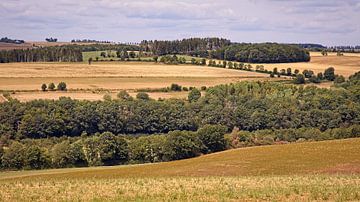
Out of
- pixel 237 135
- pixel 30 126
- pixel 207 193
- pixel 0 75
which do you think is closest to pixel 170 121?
pixel 237 135

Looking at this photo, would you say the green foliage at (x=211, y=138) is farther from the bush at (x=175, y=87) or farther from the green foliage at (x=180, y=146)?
the bush at (x=175, y=87)

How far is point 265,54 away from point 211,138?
11371 centimetres

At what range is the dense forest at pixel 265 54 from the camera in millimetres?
187750

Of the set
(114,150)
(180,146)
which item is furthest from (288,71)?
(114,150)

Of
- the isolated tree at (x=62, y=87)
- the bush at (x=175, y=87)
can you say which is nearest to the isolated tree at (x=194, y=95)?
the bush at (x=175, y=87)

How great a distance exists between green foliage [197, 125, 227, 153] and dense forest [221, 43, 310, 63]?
110 m

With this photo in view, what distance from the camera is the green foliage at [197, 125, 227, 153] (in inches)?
3113

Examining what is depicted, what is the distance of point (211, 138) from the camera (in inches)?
3115

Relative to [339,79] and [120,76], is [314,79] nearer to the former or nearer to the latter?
[339,79]

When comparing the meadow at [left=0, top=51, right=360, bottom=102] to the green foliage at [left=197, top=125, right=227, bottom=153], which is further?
the meadow at [left=0, top=51, right=360, bottom=102]

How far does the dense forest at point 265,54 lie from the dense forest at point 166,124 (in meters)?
60.5

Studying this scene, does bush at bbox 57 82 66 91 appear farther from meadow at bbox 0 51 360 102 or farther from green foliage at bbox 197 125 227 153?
green foliage at bbox 197 125 227 153

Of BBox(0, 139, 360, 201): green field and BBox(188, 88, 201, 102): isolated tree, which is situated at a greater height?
BBox(0, 139, 360, 201): green field

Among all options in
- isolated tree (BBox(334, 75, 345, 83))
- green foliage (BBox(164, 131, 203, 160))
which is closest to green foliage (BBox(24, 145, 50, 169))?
green foliage (BBox(164, 131, 203, 160))
